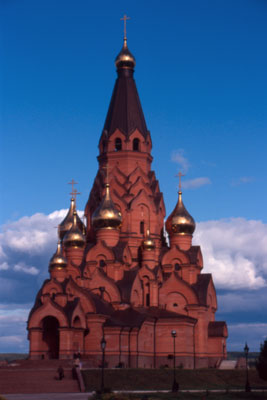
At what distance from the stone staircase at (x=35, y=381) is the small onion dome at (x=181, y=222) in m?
15.9

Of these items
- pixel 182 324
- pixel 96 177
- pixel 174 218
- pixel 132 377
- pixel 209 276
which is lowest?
pixel 132 377

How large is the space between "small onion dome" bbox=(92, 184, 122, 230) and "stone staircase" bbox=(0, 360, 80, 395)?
491 inches

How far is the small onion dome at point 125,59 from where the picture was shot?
50.9 metres

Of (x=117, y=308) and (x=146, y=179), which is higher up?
(x=146, y=179)

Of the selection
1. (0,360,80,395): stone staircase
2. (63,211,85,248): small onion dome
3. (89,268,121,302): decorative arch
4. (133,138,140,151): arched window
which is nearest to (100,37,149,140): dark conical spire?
(133,138,140,151): arched window

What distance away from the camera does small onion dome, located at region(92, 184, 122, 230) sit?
45.5 metres

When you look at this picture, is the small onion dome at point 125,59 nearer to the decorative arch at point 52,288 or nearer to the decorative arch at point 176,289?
the decorative arch at point 176,289

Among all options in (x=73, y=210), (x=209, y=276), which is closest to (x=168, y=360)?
(x=209, y=276)

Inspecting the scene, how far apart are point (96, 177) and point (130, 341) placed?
1411 cm

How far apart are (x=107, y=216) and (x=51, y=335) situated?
8.75 m

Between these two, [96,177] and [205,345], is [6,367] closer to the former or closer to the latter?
[205,345]

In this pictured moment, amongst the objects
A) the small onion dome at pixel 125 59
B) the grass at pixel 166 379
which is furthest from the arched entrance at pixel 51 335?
the small onion dome at pixel 125 59

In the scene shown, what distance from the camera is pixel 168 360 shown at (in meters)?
42.7

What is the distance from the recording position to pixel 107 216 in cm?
4541
